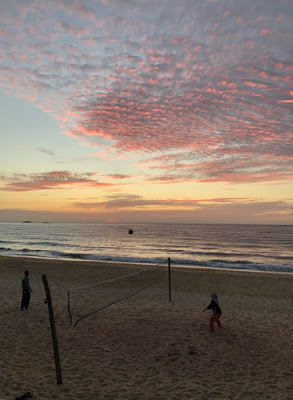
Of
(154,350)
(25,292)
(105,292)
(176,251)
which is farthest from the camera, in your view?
(176,251)

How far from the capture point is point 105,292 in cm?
2014

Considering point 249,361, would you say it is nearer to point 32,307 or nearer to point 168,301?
point 168,301

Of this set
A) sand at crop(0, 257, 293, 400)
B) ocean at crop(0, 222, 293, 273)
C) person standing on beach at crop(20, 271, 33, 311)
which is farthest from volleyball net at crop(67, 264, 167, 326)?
ocean at crop(0, 222, 293, 273)

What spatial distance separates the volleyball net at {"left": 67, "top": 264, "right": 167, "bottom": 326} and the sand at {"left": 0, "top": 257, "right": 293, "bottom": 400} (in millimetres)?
465

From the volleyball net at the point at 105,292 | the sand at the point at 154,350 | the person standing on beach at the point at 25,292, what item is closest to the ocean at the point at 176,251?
the volleyball net at the point at 105,292

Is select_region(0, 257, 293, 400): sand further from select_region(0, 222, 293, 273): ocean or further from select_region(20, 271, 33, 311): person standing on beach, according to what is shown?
select_region(0, 222, 293, 273): ocean

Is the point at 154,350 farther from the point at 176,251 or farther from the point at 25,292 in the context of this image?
the point at 176,251

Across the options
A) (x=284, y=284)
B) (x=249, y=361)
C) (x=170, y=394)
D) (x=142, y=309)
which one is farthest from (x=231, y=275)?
(x=170, y=394)

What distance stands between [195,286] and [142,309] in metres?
7.25

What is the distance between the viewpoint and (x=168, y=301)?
1742 cm

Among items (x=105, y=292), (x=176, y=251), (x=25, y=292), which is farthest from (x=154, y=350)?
(x=176, y=251)

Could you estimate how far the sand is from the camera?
7.86 m

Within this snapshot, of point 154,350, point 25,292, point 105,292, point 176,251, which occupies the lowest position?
point 176,251

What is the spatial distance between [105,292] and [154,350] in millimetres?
10175
